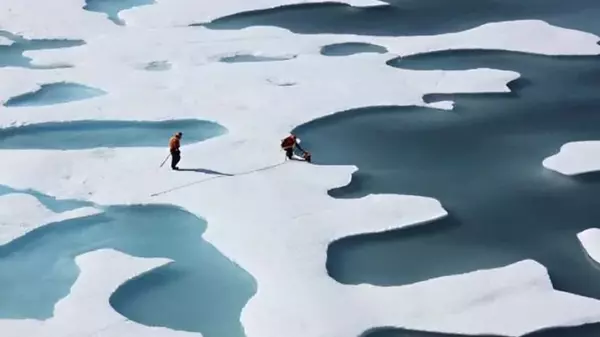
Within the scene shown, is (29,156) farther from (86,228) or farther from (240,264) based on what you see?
(240,264)

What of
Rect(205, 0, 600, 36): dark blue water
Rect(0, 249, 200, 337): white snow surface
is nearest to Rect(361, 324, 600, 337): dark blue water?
Rect(0, 249, 200, 337): white snow surface

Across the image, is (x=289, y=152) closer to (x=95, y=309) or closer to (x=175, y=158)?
(x=175, y=158)

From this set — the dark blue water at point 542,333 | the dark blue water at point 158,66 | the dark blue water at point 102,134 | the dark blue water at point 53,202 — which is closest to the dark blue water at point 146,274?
the dark blue water at point 53,202

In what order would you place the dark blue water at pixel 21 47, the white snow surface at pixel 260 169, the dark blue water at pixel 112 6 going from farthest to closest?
the dark blue water at pixel 112 6, the dark blue water at pixel 21 47, the white snow surface at pixel 260 169

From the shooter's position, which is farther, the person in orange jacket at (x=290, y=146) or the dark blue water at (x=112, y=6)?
the dark blue water at (x=112, y=6)

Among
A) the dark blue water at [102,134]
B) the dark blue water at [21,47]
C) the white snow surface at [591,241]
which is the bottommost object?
the dark blue water at [102,134]

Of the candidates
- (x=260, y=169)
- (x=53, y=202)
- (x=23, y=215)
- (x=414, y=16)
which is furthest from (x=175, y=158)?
(x=414, y=16)

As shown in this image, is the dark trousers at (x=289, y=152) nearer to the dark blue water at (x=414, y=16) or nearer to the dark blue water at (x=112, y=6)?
the dark blue water at (x=414, y=16)
